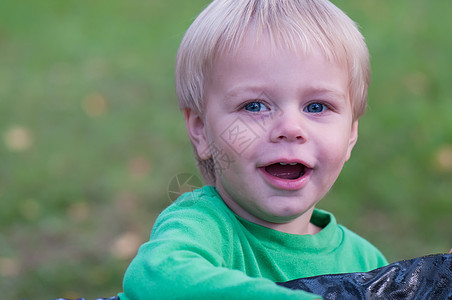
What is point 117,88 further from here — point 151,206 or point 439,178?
point 439,178

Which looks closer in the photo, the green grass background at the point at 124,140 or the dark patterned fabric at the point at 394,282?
the dark patterned fabric at the point at 394,282

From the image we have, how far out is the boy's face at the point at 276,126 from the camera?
1.75 metres

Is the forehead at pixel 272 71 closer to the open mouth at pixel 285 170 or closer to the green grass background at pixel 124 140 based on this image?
the open mouth at pixel 285 170

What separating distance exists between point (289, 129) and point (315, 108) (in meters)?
0.16

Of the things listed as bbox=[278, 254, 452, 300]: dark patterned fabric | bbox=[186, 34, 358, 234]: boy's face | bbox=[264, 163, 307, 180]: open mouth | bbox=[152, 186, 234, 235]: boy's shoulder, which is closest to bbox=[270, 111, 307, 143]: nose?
bbox=[186, 34, 358, 234]: boy's face

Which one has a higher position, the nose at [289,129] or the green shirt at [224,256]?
the nose at [289,129]

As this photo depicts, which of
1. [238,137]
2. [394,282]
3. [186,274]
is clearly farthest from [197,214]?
[394,282]

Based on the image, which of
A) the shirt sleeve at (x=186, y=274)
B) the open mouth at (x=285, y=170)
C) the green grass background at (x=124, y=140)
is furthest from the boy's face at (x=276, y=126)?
the green grass background at (x=124, y=140)

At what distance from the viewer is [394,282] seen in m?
1.57

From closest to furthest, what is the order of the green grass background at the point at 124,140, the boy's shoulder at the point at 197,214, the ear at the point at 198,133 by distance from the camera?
the boy's shoulder at the point at 197,214
the ear at the point at 198,133
the green grass background at the point at 124,140

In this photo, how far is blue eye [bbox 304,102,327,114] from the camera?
5.98ft

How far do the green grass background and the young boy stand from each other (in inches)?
70.1

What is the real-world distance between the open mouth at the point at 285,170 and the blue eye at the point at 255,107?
0.54 feet

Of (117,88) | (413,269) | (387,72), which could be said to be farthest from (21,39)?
(413,269)
